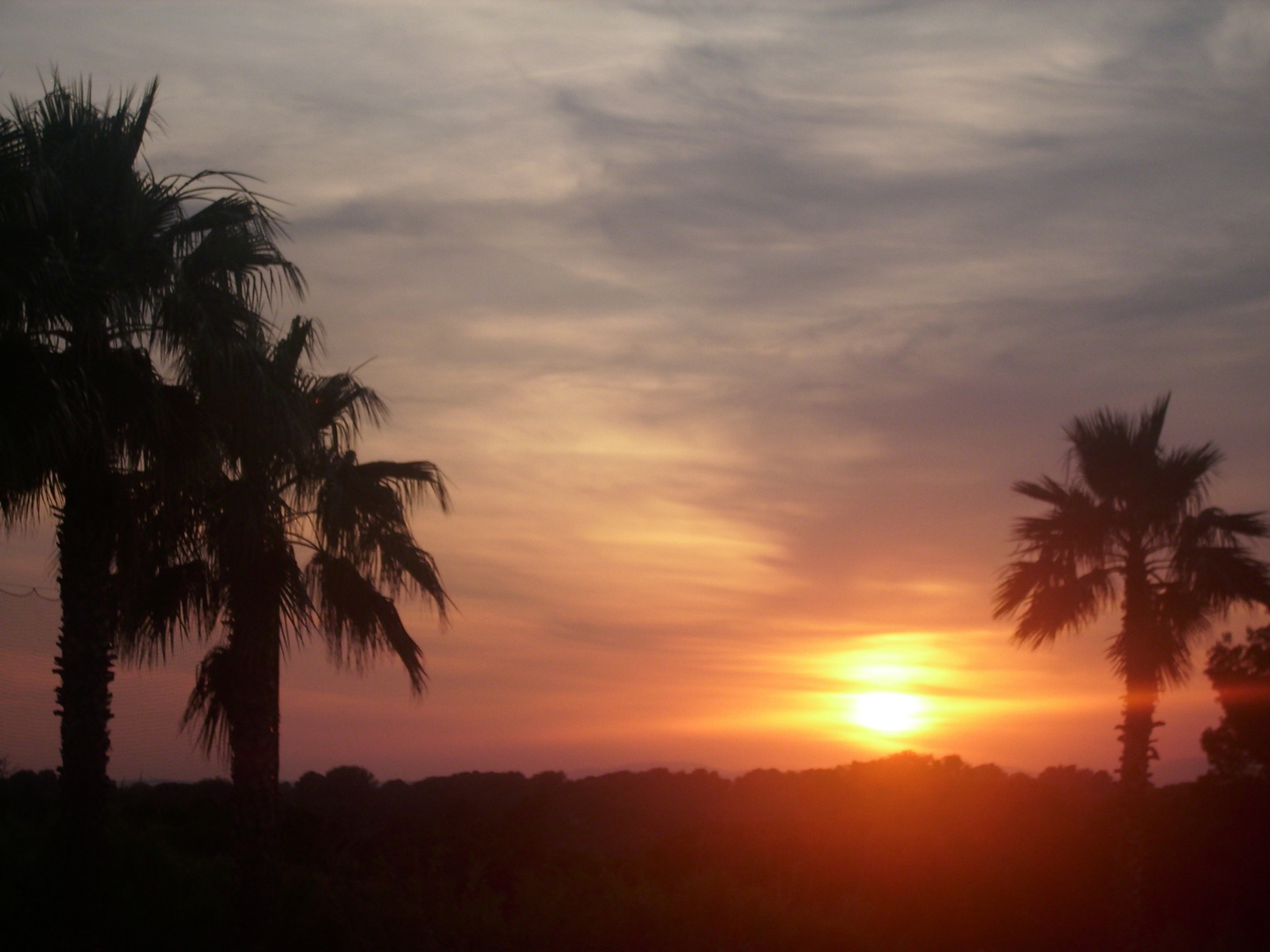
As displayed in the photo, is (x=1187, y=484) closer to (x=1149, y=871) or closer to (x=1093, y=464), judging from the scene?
(x=1093, y=464)

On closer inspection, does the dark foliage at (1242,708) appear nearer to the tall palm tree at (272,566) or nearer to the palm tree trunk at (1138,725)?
the palm tree trunk at (1138,725)

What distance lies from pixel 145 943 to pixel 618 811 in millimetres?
33606

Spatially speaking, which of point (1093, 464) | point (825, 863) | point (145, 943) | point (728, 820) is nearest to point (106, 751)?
point (145, 943)

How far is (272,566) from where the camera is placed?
48.1ft

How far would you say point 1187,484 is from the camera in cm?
2034

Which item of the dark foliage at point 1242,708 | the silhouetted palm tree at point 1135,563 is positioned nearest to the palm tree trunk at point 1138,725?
the silhouetted palm tree at point 1135,563

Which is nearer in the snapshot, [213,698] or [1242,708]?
[213,698]

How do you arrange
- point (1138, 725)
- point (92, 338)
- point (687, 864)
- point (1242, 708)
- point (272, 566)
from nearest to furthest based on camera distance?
point (92, 338)
point (272, 566)
point (1138, 725)
point (687, 864)
point (1242, 708)

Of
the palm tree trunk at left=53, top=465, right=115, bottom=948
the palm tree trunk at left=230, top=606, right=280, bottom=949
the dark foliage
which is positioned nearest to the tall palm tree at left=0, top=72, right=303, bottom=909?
the palm tree trunk at left=53, top=465, right=115, bottom=948

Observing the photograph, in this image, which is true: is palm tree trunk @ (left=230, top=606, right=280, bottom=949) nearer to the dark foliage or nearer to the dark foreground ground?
the dark foreground ground

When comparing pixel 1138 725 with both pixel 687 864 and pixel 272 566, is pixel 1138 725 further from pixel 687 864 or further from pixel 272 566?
pixel 272 566

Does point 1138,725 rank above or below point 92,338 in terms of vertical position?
below

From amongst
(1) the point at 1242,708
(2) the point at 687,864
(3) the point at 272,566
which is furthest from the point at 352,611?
(1) the point at 1242,708

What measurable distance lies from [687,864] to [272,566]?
41.2 ft
